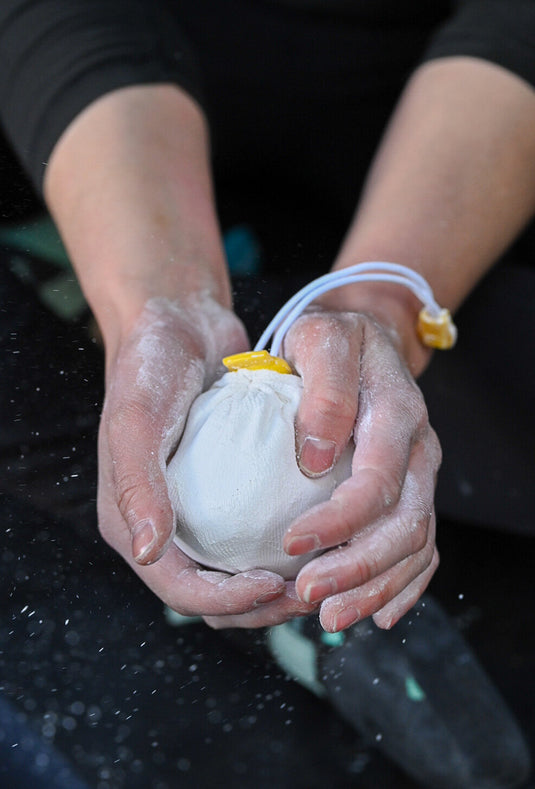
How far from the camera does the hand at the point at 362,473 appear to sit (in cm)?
42

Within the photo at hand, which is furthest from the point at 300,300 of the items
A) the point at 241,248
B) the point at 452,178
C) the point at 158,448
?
the point at 241,248

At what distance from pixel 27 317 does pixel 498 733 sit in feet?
2.33

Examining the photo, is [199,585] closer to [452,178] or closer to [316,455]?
[316,455]

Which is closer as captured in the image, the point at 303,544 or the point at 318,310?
the point at 303,544

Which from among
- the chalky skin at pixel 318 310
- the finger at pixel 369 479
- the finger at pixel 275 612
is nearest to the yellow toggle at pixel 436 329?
the chalky skin at pixel 318 310

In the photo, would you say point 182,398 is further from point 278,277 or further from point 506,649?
point 506,649

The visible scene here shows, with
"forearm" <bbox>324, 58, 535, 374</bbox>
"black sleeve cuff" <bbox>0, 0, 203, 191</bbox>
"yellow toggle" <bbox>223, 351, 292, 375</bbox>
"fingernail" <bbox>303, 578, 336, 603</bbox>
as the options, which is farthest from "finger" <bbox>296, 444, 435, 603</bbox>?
"black sleeve cuff" <bbox>0, 0, 203, 191</bbox>

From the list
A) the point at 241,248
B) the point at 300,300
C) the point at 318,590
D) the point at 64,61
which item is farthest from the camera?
the point at 241,248

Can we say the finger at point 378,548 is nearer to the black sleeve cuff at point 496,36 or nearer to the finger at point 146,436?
the finger at point 146,436

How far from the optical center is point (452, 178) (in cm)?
70

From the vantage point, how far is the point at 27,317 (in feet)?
1.52

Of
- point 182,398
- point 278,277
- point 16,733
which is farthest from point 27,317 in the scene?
point 16,733

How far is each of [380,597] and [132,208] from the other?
342mm

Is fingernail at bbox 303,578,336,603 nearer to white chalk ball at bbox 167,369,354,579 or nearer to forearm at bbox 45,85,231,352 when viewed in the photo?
white chalk ball at bbox 167,369,354,579
